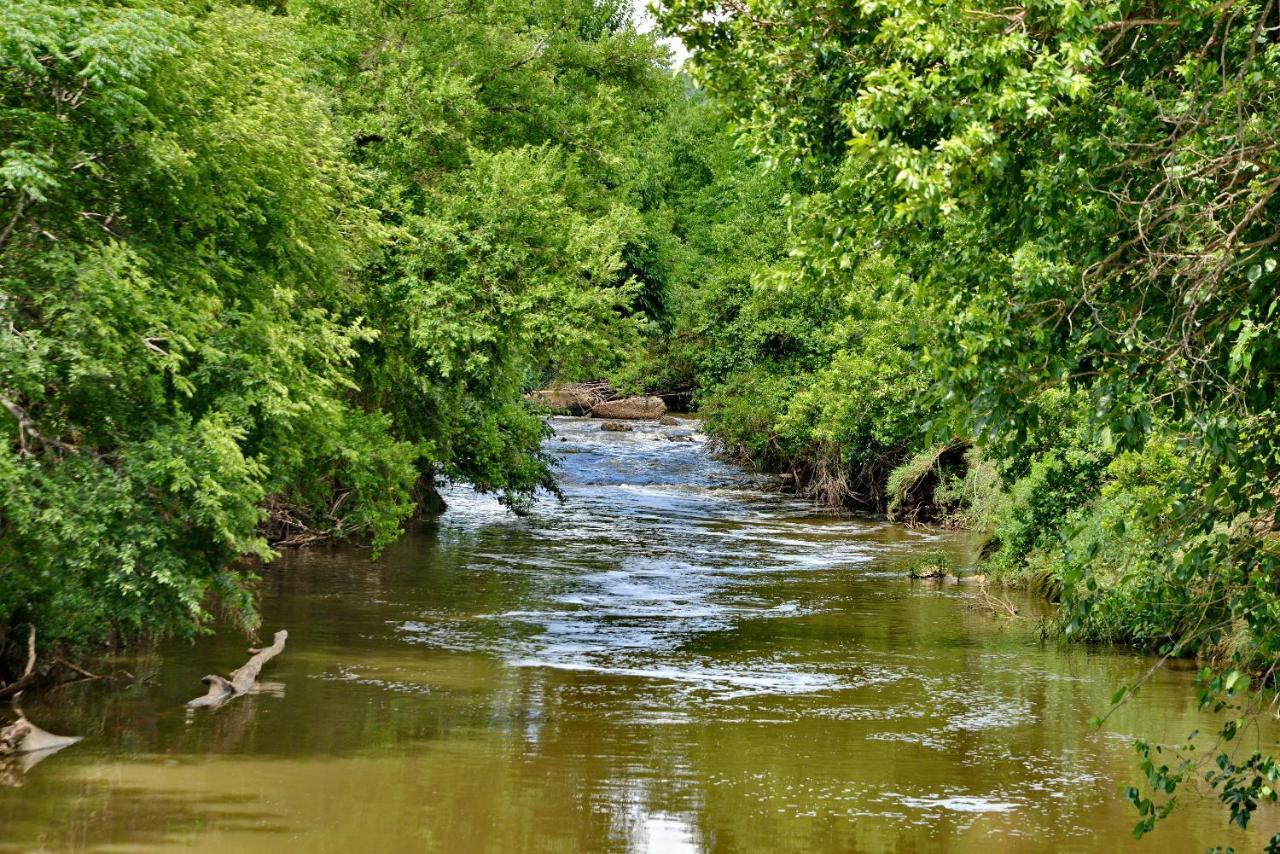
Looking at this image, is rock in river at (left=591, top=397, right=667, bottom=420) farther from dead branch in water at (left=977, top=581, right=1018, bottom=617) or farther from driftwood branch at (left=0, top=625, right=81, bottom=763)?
driftwood branch at (left=0, top=625, right=81, bottom=763)

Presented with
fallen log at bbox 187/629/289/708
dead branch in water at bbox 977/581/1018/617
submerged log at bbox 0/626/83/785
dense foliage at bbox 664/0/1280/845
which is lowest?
submerged log at bbox 0/626/83/785

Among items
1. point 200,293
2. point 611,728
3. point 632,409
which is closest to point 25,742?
point 200,293

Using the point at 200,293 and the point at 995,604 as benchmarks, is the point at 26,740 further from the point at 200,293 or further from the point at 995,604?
the point at 995,604

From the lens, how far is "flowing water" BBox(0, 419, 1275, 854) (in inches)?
377

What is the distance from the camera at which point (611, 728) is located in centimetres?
1220

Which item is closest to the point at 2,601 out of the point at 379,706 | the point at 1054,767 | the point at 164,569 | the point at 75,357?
the point at 164,569

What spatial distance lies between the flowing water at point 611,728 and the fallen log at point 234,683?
0.50 ft

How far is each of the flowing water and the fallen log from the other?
15cm

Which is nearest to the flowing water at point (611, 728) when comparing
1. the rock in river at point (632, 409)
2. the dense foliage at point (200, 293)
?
the dense foliage at point (200, 293)

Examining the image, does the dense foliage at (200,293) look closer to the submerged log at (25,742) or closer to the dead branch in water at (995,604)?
the submerged log at (25,742)

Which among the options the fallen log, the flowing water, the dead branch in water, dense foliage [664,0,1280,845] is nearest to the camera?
dense foliage [664,0,1280,845]

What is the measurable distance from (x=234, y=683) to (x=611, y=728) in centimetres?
371

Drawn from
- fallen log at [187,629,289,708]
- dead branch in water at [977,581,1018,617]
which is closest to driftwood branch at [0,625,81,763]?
fallen log at [187,629,289,708]

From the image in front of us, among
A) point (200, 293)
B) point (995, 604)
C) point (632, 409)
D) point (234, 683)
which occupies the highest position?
point (632, 409)
